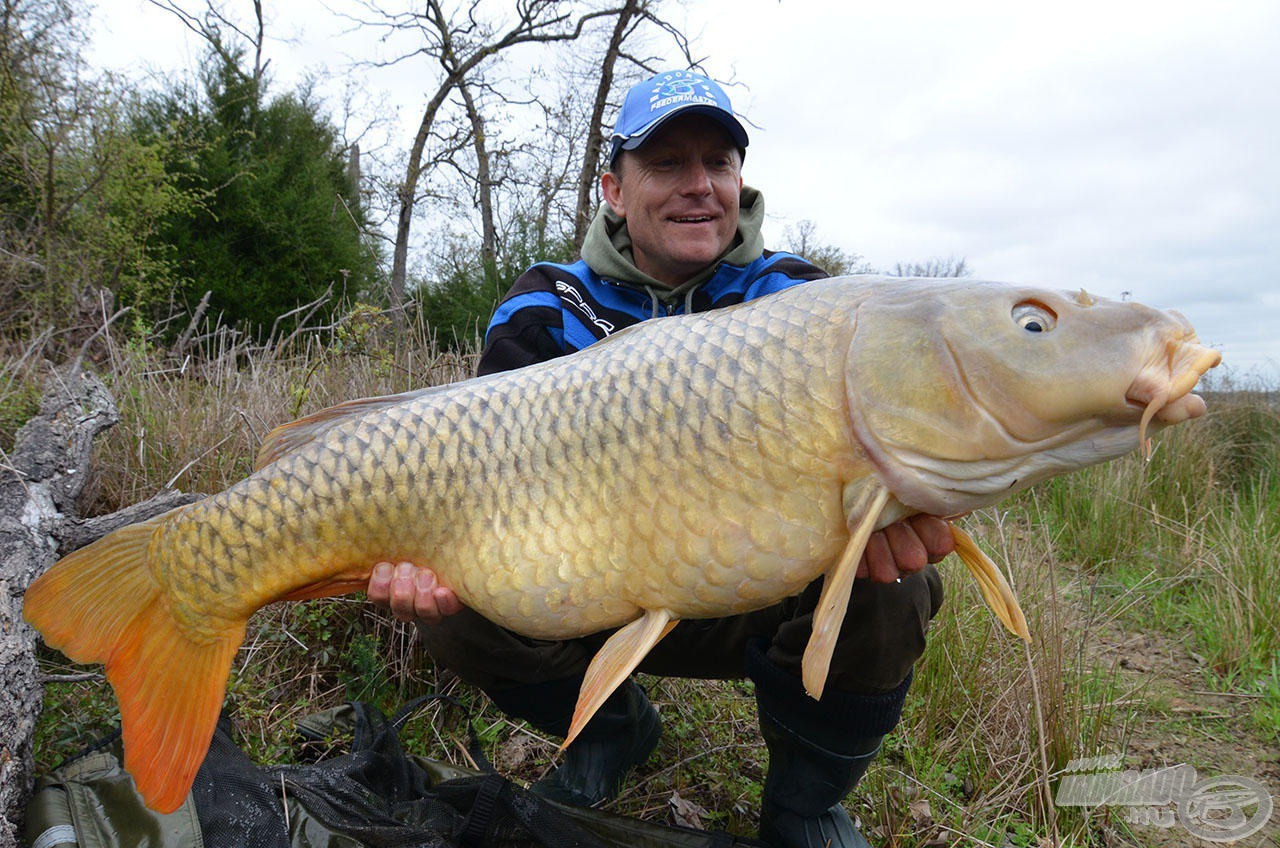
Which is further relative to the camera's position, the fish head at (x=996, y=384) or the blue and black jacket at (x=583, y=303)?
the blue and black jacket at (x=583, y=303)

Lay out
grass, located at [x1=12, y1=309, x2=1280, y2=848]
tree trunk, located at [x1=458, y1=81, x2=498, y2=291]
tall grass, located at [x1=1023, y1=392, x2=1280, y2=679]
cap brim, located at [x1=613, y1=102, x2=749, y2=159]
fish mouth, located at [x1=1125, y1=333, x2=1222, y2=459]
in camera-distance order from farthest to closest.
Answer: tree trunk, located at [x1=458, y1=81, x2=498, y2=291]
tall grass, located at [x1=1023, y1=392, x2=1280, y2=679]
cap brim, located at [x1=613, y1=102, x2=749, y2=159]
grass, located at [x1=12, y1=309, x2=1280, y2=848]
fish mouth, located at [x1=1125, y1=333, x2=1222, y2=459]

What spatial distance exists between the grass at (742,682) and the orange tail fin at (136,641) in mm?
483

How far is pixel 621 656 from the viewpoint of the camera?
3.42 feet

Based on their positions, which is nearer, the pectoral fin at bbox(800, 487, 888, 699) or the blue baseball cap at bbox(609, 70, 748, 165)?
the pectoral fin at bbox(800, 487, 888, 699)

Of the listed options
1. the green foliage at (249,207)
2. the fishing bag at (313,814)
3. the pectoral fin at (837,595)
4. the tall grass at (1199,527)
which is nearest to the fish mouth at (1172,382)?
the pectoral fin at (837,595)

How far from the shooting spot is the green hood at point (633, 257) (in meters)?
1.87

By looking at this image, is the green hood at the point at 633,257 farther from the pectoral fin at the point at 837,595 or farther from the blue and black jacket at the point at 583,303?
the pectoral fin at the point at 837,595

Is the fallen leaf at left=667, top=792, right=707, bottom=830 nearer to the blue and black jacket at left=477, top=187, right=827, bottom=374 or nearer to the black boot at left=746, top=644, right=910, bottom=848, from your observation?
the black boot at left=746, top=644, right=910, bottom=848

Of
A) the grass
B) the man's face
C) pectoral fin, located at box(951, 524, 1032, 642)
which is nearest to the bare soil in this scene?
the grass

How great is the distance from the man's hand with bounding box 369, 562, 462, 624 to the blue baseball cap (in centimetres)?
108

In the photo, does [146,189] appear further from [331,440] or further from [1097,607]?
[1097,607]

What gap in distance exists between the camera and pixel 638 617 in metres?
1.09

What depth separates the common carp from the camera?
0.93 m

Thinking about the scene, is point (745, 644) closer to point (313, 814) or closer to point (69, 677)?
point (313, 814)
